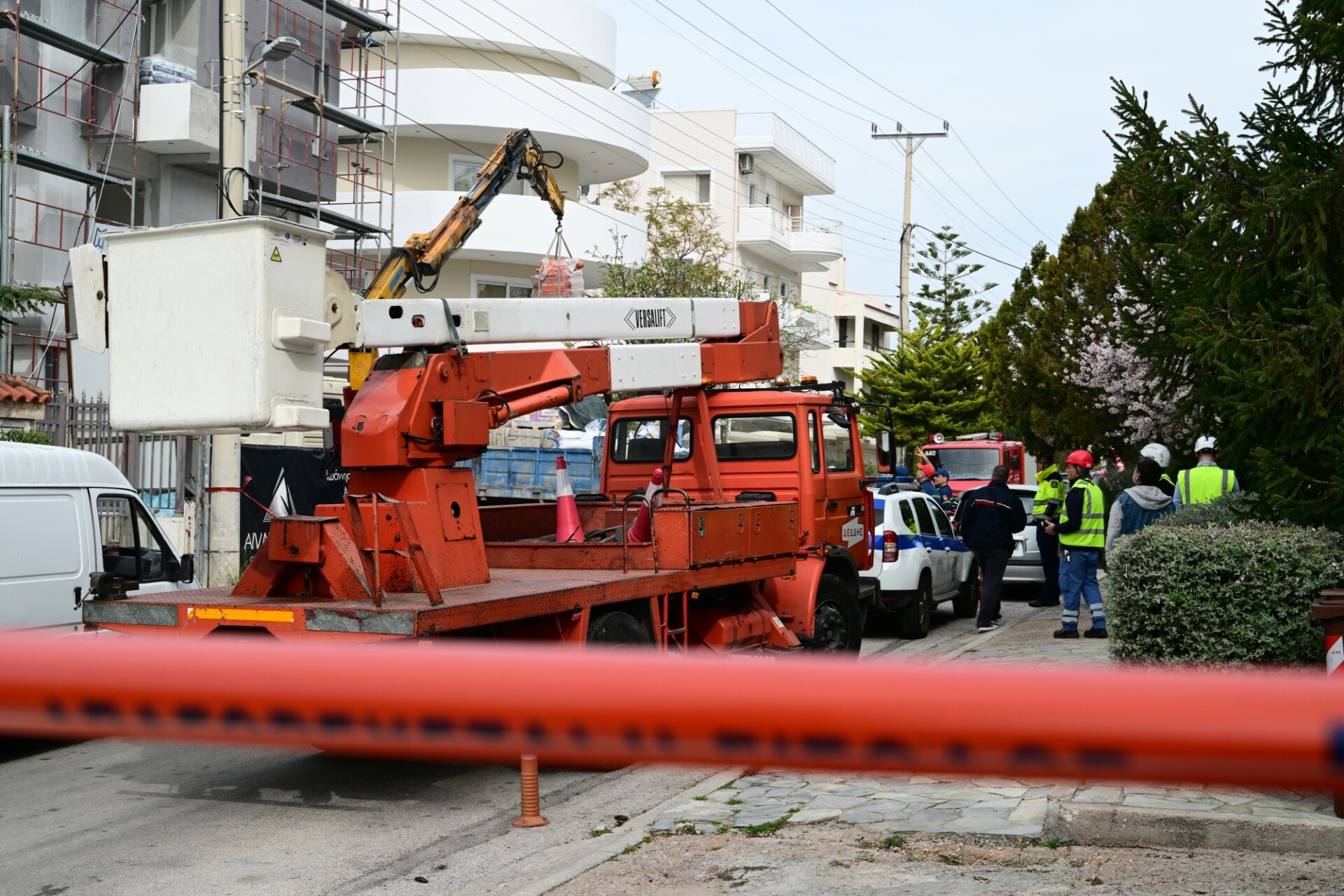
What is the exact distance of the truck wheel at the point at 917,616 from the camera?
15.0 meters

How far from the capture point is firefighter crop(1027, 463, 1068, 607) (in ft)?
56.4

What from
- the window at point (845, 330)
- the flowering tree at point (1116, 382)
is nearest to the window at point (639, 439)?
the flowering tree at point (1116, 382)

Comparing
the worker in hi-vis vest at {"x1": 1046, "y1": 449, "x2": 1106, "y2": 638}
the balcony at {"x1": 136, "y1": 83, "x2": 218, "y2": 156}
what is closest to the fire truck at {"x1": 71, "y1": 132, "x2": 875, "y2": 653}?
the worker in hi-vis vest at {"x1": 1046, "y1": 449, "x2": 1106, "y2": 638}

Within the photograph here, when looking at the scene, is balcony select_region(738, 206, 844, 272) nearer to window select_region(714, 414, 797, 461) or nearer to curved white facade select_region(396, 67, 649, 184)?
curved white facade select_region(396, 67, 649, 184)

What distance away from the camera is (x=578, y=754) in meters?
1.01

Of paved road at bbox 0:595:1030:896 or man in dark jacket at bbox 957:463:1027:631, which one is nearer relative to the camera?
paved road at bbox 0:595:1030:896

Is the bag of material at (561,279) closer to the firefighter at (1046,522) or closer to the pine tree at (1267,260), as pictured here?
the firefighter at (1046,522)

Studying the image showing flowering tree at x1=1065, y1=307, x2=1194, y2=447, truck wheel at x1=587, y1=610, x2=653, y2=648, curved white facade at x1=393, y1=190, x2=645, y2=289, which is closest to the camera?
truck wheel at x1=587, y1=610, x2=653, y2=648

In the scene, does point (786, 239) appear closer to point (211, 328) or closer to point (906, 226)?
point (906, 226)

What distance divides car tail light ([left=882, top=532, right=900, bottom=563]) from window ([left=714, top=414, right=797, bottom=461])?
135 inches

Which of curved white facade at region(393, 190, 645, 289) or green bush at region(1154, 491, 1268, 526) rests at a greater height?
curved white facade at region(393, 190, 645, 289)

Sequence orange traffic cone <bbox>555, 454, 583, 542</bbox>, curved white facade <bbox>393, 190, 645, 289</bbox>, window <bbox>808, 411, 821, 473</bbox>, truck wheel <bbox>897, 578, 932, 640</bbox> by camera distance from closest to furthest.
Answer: orange traffic cone <bbox>555, 454, 583, 542</bbox>
window <bbox>808, 411, 821, 473</bbox>
truck wheel <bbox>897, 578, 932, 640</bbox>
curved white facade <bbox>393, 190, 645, 289</bbox>

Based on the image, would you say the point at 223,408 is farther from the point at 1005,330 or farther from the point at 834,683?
Answer: the point at 1005,330

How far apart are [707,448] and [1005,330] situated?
27858 mm
